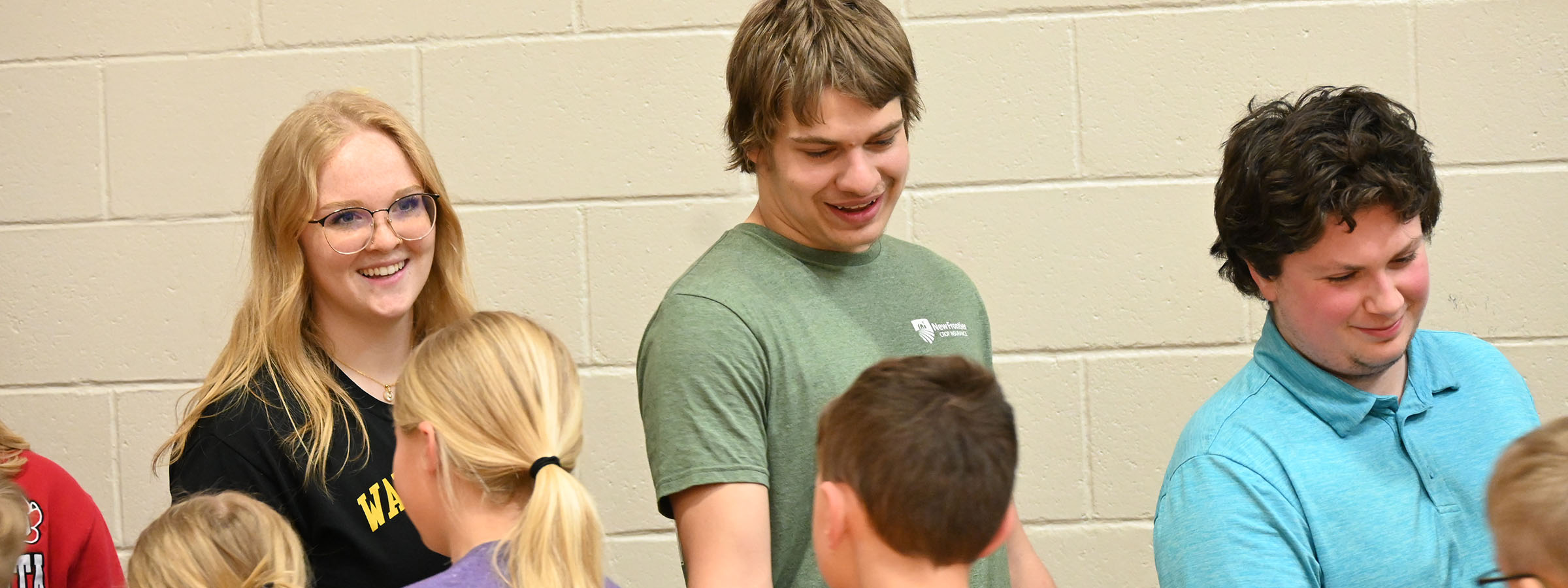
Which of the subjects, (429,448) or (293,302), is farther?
(293,302)

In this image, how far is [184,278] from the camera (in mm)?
2459

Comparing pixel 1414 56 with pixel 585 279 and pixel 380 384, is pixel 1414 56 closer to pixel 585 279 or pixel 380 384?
pixel 585 279

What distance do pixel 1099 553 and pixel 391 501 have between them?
1.40m

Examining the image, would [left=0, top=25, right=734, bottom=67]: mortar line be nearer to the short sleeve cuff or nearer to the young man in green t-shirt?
the young man in green t-shirt

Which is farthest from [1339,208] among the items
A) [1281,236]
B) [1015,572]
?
[1015,572]

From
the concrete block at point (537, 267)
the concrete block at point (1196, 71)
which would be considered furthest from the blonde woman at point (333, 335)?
the concrete block at point (1196, 71)

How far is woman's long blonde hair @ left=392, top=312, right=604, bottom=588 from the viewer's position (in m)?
1.23

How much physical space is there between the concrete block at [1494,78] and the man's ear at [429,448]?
1.96 metres

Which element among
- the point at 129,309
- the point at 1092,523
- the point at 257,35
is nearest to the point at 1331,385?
the point at 1092,523

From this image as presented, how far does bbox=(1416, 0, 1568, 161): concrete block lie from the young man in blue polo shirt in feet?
3.46

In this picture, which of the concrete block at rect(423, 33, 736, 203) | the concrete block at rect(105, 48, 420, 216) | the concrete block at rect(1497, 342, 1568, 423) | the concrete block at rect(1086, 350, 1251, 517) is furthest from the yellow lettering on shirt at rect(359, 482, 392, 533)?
the concrete block at rect(1497, 342, 1568, 423)

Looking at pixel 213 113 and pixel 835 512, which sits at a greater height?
pixel 213 113

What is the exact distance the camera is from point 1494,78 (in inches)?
92.4

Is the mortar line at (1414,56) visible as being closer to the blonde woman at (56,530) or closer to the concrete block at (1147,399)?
the concrete block at (1147,399)
